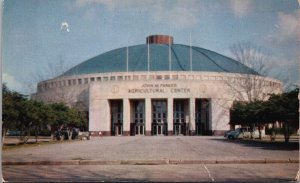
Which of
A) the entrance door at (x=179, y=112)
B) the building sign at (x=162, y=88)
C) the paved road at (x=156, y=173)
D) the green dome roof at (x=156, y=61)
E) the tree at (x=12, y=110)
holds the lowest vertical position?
the paved road at (x=156, y=173)

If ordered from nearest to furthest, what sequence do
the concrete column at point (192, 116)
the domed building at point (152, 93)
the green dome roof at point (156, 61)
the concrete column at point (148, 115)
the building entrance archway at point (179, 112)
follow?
1. the domed building at point (152, 93)
2. the concrete column at point (192, 116)
3. the concrete column at point (148, 115)
4. the building entrance archway at point (179, 112)
5. the green dome roof at point (156, 61)

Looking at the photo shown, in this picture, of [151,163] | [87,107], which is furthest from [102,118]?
[151,163]

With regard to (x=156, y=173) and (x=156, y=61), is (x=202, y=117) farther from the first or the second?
(x=156, y=173)

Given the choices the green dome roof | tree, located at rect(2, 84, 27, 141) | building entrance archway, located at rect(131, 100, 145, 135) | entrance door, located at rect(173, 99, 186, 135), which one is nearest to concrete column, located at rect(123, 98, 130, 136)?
building entrance archway, located at rect(131, 100, 145, 135)

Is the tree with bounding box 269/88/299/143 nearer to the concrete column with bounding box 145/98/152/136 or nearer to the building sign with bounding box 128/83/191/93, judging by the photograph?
the building sign with bounding box 128/83/191/93

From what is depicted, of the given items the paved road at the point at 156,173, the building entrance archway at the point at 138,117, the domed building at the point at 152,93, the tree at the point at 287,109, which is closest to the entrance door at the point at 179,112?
the domed building at the point at 152,93

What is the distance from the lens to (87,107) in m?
77.5

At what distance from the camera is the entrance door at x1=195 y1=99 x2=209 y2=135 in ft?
249

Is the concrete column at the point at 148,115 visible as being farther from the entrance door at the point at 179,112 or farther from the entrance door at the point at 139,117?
the entrance door at the point at 179,112

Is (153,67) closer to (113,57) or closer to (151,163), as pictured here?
(113,57)

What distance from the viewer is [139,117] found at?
257ft

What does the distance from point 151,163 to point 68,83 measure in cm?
6572

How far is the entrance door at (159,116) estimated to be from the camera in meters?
76.4

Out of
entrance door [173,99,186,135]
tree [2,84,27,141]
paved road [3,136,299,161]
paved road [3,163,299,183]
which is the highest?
entrance door [173,99,186,135]
